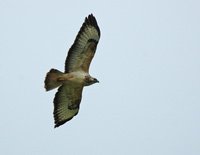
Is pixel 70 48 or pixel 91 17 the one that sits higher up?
pixel 91 17

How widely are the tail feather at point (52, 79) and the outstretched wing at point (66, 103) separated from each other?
0.39m

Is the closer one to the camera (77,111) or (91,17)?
(91,17)

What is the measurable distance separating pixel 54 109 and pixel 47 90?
88cm

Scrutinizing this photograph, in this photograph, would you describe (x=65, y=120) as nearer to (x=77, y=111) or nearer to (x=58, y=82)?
(x=77, y=111)

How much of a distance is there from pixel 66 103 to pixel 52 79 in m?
1.11

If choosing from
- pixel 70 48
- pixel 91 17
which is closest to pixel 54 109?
pixel 70 48

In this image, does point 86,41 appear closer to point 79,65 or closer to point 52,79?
point 79,65

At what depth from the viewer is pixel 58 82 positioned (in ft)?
37.3

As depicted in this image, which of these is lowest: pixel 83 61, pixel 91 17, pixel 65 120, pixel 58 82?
pixel 65 120

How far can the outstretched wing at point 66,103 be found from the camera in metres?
11.7

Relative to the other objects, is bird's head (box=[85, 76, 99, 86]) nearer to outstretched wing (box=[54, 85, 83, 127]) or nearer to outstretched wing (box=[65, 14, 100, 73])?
outstretched wing (box=[54, 85, 83, 127])

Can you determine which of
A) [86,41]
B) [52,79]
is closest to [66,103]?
[52,79]

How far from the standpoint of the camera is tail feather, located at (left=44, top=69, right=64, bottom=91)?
1118 cm

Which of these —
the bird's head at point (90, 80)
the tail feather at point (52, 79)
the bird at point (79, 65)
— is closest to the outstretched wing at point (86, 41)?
the bird at point (79, 65)
